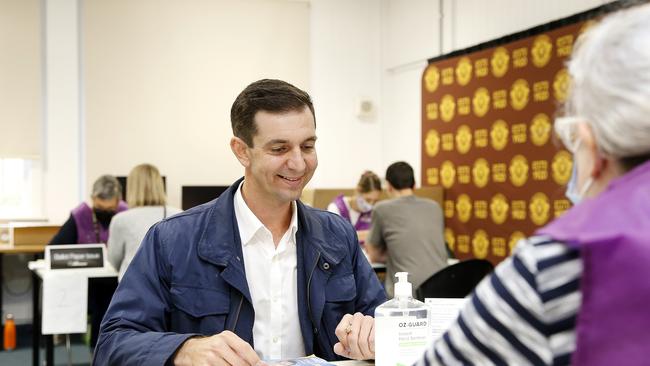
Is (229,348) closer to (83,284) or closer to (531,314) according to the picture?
(531,314)

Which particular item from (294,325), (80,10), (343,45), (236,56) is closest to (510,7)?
(343,45)

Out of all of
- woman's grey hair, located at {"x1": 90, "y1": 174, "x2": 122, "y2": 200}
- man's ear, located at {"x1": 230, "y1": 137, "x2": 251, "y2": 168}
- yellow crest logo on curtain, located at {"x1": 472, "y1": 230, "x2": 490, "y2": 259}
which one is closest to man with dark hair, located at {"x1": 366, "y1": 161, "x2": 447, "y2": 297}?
woman's grey hair, located at {"x1": 90, "y1": 174, "x2": 122, "y2": 200}

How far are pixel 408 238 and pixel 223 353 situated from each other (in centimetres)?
321

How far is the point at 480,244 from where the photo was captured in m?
7.04

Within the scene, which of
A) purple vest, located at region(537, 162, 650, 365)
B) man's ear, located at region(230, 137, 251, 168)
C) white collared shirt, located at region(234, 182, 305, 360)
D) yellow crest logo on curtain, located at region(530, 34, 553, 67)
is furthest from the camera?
yellow crest logo on curtain, located at region(530, 34, 553, 67)

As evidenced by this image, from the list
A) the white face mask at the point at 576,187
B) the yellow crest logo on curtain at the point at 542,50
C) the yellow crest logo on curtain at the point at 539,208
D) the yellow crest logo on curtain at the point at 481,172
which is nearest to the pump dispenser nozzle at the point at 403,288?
the white face mask at the point at 576,187

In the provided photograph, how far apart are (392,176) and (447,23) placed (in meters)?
3.66

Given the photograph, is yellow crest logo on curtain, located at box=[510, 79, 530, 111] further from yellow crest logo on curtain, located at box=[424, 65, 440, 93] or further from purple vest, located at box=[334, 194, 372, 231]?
purple vest, located at box=[334, 194, 372, 231]

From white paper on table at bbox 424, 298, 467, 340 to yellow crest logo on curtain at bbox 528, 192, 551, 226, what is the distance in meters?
4.84

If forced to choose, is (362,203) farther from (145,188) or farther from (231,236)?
(231,236)

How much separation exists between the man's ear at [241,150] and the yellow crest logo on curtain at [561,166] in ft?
14.6

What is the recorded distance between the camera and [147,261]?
1738 millimetres

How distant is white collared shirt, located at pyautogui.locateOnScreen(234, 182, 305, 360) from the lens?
5.88 feet

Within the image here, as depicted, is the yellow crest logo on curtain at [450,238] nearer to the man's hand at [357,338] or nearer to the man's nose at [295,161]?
the man's nose at [295,161]
